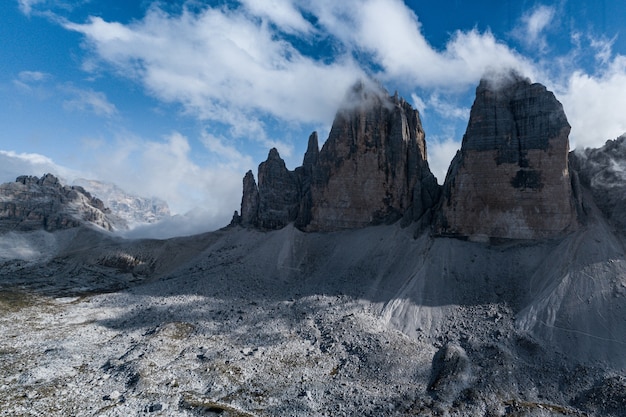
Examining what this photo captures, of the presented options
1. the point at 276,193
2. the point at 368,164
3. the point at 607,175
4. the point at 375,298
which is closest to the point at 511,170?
the point at 607,175

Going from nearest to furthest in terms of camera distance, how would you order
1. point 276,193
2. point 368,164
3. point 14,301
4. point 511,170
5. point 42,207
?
point 511,170 → point 14,301 → point 368,164 → point 276,193 → point 42,207

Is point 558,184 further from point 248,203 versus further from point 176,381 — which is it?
point 248,203

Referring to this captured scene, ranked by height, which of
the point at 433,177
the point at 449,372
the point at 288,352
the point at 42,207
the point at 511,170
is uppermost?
the point at 433,177

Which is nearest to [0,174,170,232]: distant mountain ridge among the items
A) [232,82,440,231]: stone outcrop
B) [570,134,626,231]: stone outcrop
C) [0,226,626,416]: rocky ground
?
[0,226,626,416]: rocky ground

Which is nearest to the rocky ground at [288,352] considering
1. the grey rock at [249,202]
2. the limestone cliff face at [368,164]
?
the limestone cliff face at [368,164]

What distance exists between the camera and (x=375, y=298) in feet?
163

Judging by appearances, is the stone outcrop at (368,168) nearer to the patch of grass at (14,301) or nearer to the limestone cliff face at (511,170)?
the limestone cliff face at (511,170)

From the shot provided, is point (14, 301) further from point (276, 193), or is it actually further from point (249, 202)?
point (276, 193)

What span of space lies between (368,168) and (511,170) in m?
24.9

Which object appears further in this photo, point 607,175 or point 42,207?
point 42,207

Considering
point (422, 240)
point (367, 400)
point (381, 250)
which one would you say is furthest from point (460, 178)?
point (367, 400)

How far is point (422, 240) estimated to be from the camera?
190 feet

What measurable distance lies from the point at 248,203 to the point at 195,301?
38252 mm

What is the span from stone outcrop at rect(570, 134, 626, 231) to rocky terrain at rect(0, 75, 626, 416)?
228 mm
